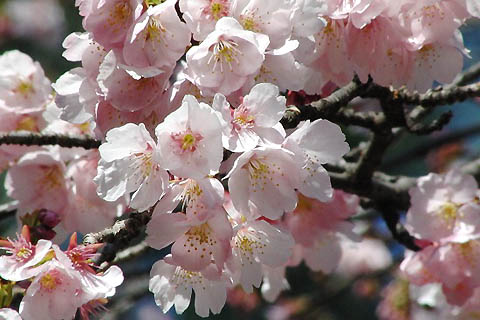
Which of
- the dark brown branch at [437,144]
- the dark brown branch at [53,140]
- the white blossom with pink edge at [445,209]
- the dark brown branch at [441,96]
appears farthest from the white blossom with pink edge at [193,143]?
the dark brown branch at [437,144]

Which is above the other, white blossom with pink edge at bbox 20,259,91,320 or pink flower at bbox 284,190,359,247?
white blossom with pink edge at bbox 20,259,91,320

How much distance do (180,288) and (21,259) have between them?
29cm

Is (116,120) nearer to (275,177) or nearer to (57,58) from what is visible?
(275,177)

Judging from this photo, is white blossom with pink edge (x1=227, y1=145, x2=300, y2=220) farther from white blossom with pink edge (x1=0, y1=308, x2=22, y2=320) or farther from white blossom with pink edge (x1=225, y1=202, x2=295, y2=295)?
white blossom with pink edge (x1=0, y1=308, x2=22, y2=320)

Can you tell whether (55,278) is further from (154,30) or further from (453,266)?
(453,266)

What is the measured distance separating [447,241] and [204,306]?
66cm

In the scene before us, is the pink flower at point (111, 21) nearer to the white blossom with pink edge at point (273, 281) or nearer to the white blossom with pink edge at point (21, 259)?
the white blossom with pink edge at point (21, 259)

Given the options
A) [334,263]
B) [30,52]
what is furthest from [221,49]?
[30,52]

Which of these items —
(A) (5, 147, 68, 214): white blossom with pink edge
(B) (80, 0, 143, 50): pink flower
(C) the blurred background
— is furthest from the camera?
(C) the blurred background

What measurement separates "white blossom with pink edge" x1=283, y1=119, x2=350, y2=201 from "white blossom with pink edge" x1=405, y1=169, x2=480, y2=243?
0.57 m

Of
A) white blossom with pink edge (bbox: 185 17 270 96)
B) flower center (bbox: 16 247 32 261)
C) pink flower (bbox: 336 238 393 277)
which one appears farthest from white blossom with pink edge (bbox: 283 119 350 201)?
pink flower (bbox: 336 238 393 277)

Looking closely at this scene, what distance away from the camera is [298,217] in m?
1.85

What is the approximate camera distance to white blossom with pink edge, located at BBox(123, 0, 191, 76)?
1190 millimetres

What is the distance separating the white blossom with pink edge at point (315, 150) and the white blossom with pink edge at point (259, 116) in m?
0.03
